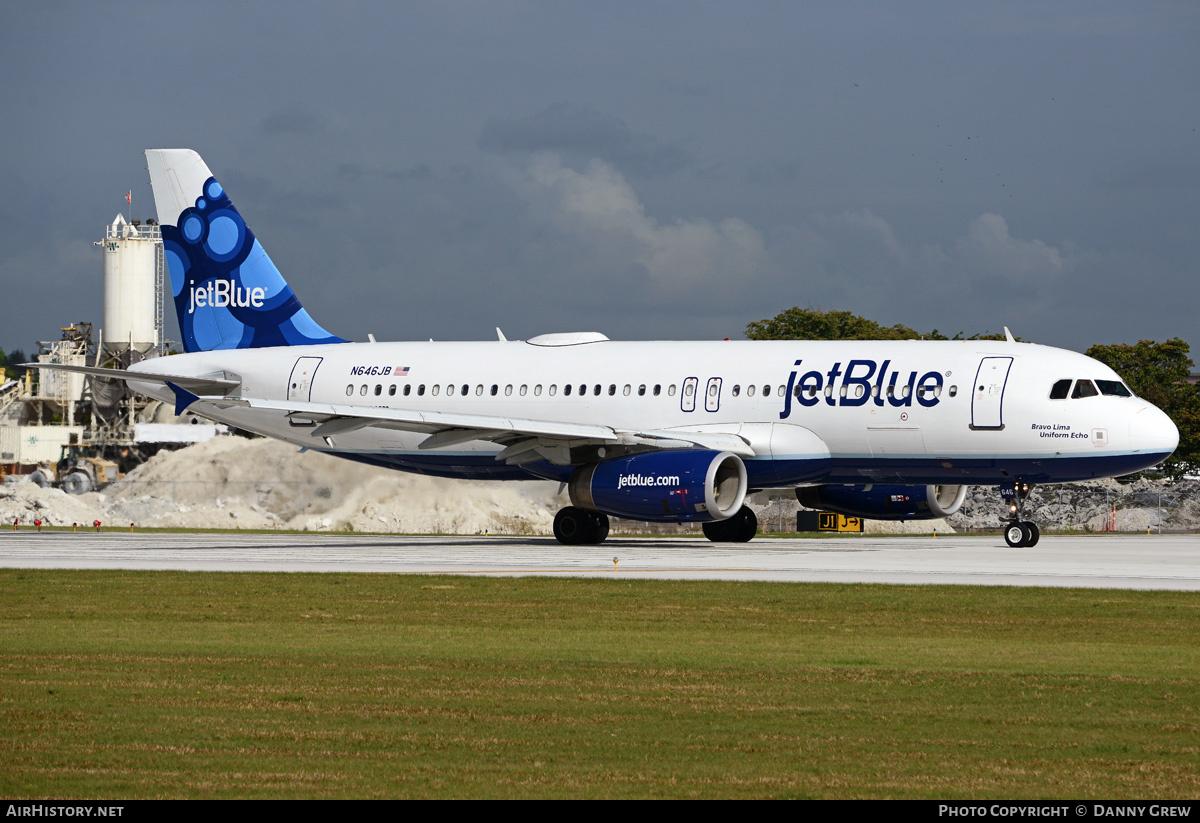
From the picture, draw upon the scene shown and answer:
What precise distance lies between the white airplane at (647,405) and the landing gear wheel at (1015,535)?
9 cm

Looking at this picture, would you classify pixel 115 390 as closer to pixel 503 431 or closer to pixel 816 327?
pixel 816 327

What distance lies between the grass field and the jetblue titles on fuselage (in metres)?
12.0

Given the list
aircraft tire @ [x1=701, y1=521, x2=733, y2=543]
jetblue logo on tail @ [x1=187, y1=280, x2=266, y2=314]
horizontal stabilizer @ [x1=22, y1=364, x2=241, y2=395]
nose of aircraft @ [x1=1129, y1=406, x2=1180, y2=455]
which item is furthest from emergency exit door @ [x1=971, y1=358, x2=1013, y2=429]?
jetblue logo on tail @ [x1=187, y1=280, x2=266, y2=314]

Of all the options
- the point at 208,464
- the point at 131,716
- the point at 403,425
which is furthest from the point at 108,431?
the point at 131,716

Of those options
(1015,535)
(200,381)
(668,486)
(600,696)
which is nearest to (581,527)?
(668,486)

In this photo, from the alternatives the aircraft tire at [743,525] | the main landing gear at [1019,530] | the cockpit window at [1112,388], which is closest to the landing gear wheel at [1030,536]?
the main landing gear at [1019,530]

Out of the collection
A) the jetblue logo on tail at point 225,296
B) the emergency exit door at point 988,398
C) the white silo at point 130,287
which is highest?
the white silo at point 130,287

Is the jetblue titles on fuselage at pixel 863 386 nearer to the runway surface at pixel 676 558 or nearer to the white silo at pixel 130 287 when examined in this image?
the runway surface at pixel 676 558

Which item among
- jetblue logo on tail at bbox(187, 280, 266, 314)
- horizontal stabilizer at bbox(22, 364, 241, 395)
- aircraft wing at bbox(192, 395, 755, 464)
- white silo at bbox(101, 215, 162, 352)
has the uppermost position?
white silo at bbox(101, 215, 162, 352)

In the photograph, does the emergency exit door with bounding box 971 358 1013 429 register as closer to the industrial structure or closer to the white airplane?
the white airplane

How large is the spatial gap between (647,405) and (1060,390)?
888 centimetres

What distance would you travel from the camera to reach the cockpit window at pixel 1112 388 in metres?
30.6

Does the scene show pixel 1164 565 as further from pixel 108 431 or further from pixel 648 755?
pixel 108 431

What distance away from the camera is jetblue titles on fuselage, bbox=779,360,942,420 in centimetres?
3100
